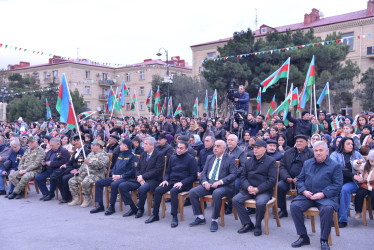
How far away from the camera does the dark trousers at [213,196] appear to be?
5.55 metres

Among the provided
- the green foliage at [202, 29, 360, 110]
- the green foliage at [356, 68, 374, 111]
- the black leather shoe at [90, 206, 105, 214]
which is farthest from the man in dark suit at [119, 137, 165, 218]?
the green foliage at [356, 68, 374, 111]

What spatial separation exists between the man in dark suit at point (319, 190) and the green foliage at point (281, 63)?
20.0 meters

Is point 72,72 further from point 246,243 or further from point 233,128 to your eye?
point 246,243

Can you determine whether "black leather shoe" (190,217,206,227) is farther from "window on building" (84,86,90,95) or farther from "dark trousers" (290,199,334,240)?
"window on building" (84,86,90,95)

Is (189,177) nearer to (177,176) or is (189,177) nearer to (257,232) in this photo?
(177,176)

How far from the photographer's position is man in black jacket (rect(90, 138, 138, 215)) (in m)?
6.62

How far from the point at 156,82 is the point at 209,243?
1357 inches

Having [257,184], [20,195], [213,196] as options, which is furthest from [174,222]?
[20,195]

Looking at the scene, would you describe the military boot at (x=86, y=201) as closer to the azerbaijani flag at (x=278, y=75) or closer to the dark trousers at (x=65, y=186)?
the dark trousers at (x=65, y=186)

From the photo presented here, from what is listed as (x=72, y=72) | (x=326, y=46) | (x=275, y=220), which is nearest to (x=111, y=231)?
(x=275, y=220)

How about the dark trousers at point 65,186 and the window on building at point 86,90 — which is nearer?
the dark trousers at point 65,186

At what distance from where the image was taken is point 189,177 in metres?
6.27

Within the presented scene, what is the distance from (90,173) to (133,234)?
243 cm

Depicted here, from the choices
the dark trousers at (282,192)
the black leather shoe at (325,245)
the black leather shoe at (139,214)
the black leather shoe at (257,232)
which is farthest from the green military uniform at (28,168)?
the black leather shoe at (325,245)
